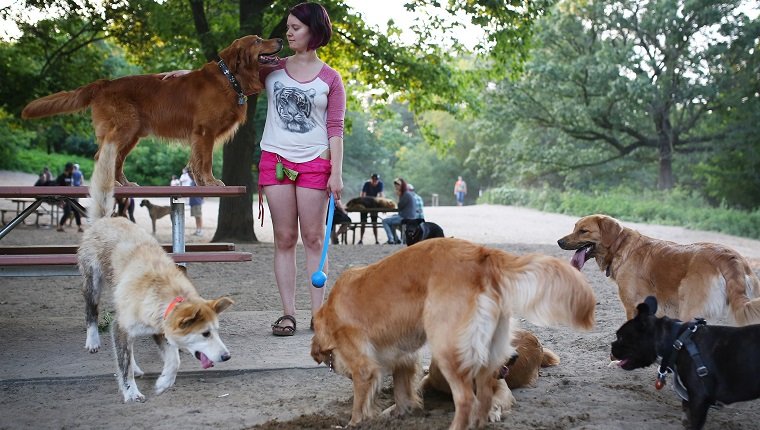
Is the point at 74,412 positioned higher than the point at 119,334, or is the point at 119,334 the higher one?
the point at 119,334

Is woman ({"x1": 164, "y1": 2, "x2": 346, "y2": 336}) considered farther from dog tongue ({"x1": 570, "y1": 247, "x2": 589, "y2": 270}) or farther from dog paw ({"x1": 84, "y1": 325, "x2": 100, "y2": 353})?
dog tongue ({"x1": 570, "y1": 247, "x2": 589, "y2": 270})

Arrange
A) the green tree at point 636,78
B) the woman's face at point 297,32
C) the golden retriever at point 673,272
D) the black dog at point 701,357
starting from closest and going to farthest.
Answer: the black dog at point 701,357
the golden retriever at point 673,272
the woman's face at point 297,32
the green tree at point 636,78

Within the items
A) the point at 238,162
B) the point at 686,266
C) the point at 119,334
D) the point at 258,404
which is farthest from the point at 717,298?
the point at 238,162

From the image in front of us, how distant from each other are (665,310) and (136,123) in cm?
464

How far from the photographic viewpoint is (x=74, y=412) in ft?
14.9

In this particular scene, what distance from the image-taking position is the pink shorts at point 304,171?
6.00m

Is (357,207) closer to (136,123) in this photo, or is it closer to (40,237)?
(40,237)

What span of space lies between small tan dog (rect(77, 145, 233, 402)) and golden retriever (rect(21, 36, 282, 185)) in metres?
0.99

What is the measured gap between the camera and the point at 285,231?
6199 mm

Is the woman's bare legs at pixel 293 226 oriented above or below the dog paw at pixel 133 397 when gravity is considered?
above

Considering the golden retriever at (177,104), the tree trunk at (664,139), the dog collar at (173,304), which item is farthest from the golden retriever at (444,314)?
the tree trunk at (664,139)

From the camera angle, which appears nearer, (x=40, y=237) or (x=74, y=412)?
(x=74, y=412)

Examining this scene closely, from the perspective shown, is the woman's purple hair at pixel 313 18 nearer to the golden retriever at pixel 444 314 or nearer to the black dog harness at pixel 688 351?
the golden retriever at pixel 444 314

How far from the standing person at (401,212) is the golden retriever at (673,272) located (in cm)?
1215
